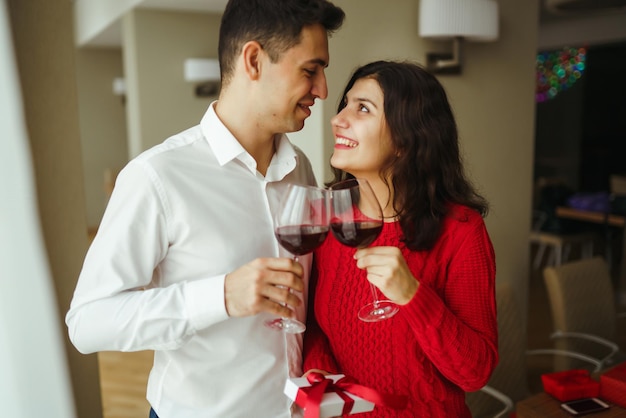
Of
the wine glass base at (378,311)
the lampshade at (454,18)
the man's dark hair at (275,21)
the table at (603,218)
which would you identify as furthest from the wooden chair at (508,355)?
the table at (603,218)

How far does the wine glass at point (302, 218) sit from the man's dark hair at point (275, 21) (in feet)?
1.31

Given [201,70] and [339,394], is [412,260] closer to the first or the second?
[339,394]

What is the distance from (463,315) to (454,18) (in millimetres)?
2052

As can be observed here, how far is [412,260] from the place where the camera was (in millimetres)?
1532

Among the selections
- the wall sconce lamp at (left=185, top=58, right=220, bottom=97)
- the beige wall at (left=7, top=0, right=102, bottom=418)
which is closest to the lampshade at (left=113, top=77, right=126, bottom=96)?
the wall sconce lamp at (left=185, top=58, right=220, bottom=97)

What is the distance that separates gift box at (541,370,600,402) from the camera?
73.6 inches

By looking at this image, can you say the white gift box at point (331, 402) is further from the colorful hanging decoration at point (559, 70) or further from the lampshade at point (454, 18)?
the colorful hanging decoration at point (559, 70)

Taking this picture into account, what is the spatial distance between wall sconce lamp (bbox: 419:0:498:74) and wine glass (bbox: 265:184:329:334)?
2.08 meters

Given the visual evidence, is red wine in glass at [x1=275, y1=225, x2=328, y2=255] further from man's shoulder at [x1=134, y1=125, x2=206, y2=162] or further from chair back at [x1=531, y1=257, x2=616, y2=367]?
chair back at [x1=531, y1=257, x2=616, y2=367]

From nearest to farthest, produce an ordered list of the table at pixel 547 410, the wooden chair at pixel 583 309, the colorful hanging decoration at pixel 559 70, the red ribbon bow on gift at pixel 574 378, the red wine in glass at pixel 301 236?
the red wine in glass at pixel 301 236
the table at pixel 547 410
the red ribbon bow on gift at pixel 574 378
the wooden chair at pixel 583 309
the colorful hanging decoration at pixel 559 70

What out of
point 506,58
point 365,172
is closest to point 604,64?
point 506,58

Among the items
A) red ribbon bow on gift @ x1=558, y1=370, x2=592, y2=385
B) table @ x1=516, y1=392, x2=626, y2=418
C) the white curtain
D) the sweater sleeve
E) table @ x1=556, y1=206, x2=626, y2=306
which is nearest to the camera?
the white curtain

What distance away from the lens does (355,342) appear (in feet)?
4.97

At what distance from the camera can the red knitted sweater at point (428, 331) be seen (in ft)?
4.45
